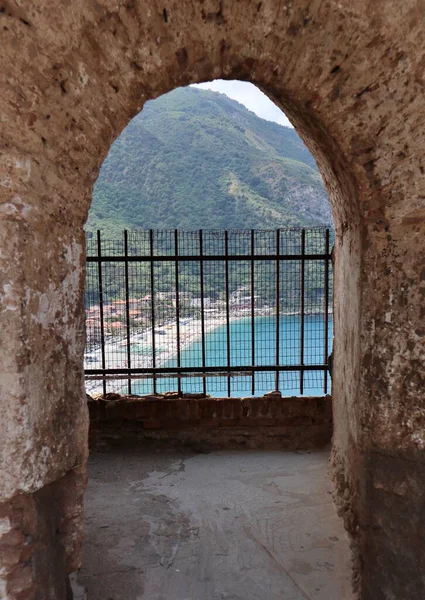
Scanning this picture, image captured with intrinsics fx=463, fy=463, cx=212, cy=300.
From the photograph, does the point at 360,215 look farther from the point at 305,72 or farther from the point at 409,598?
the point at 409,598

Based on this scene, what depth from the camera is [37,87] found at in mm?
1721

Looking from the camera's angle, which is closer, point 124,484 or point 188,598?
point 188,598

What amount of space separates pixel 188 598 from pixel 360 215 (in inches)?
86.3

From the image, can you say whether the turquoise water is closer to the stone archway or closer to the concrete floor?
the concrete floor

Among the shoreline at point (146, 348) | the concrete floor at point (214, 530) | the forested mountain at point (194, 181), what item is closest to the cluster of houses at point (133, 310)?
the shoreline at point (146, 348)

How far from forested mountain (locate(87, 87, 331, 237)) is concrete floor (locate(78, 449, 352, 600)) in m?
13.1

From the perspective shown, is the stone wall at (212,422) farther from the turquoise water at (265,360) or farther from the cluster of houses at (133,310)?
the cluster of houses at (133,310)

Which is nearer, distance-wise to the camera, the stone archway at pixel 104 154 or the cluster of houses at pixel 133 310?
the stone archway at pixel 104 154

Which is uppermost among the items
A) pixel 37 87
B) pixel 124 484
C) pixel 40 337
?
pixel 37 87

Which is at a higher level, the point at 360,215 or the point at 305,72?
the point at 305,72

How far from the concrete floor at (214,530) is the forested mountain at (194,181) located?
13.1 metres

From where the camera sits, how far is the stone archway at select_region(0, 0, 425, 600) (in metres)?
1.72

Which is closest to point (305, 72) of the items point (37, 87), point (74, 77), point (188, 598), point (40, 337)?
point (74, 77)

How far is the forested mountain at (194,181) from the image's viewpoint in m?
22.3
